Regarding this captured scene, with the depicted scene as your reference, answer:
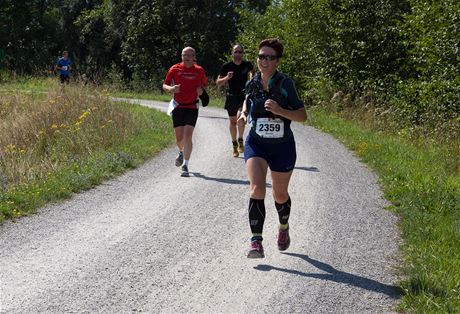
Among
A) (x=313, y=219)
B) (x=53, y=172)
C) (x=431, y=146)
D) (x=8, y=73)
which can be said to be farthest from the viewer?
(x=8, y=73)

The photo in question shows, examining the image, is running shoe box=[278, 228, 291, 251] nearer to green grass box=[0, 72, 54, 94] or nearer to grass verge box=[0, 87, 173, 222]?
grass verge box=[0, 87, 173, 222]

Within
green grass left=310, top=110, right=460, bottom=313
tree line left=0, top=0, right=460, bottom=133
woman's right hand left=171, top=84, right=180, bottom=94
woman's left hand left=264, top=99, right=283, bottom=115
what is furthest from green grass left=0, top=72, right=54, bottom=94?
woman's left hand left=264, top=99, right=283, bottom=115

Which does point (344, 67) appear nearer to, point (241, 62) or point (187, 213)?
point (241, 62)

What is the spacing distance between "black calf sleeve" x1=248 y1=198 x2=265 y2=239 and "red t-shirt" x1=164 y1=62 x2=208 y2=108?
466 centimetres

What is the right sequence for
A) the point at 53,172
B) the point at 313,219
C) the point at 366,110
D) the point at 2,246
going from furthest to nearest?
the point at 366,110
the point at 53,172
the point at 313,219
the point at 2,246

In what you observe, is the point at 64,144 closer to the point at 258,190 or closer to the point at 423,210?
the point at 423,210

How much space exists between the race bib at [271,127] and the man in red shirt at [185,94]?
448 cm

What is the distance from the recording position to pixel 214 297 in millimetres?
4898

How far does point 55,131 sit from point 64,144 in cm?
77

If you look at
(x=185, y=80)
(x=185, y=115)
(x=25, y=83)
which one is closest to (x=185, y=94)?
(x=185, y=80)

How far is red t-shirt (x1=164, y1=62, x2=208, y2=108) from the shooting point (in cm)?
1023

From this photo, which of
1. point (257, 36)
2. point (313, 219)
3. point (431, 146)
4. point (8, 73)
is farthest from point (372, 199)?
point (257, 36)

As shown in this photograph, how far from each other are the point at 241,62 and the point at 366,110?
29.6 ft

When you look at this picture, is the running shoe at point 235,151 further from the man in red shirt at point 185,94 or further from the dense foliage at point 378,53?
the dense foliage at point 378,53
